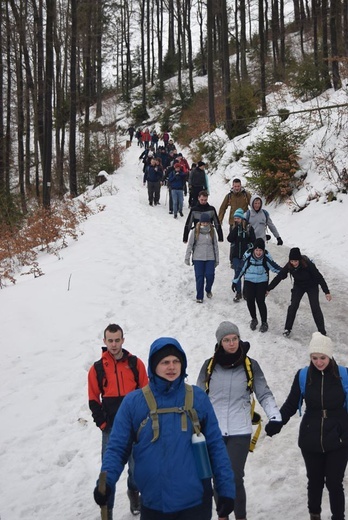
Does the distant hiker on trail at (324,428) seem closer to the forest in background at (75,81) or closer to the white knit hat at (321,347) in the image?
the white knit hat at (321,347)

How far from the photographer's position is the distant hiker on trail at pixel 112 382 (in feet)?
14.8

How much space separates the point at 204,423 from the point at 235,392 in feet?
3.68

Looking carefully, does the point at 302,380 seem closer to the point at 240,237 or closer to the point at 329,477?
the point at 329,477

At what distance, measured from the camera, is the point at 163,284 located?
11.0 m

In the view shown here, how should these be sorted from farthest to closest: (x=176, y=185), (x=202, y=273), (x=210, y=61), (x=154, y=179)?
(x=210, y=61) < (x=154, y=179) < (x=176, y=185) < (x=202, y=273)

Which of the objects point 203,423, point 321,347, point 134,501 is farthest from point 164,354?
point 134,501

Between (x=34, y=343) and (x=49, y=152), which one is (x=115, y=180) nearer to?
(x=49, y=152)

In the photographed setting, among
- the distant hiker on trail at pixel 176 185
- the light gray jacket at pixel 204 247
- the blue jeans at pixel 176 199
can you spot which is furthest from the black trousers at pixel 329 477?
the blue jeans at pixel 176 199

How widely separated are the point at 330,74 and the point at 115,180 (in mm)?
10960

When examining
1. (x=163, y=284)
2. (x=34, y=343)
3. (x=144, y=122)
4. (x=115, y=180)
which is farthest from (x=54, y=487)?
(x=144, y=122)

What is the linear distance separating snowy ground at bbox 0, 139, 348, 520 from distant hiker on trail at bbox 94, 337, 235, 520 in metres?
1.68

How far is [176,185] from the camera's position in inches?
656

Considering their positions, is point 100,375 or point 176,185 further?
point 176,185

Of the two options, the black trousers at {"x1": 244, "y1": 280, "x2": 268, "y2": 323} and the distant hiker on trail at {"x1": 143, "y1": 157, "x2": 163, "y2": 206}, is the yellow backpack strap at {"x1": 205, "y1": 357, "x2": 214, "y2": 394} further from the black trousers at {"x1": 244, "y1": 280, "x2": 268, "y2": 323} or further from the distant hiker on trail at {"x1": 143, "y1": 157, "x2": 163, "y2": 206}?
the distant hiker on trail at {"x1": 143, "y1": 157, "x2": 163, "y2": 206}
